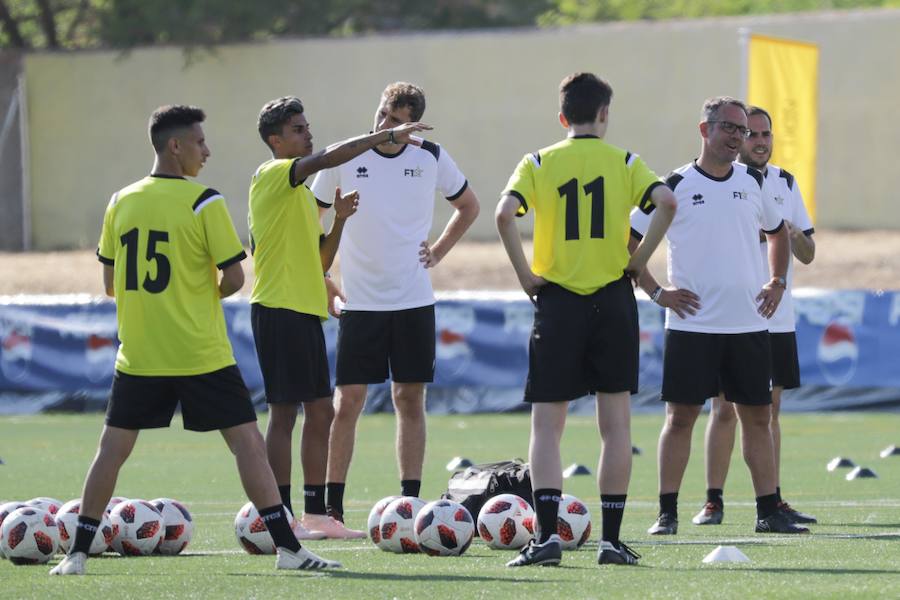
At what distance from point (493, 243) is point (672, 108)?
15.3ft

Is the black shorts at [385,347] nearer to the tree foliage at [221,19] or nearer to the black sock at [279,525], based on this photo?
the black sock at [279,525]

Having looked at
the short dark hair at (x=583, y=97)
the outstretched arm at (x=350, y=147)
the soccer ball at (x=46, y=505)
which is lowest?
the soccer ball at (x=46, y=505)

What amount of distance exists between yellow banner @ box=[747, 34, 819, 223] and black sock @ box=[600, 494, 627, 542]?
13954mm

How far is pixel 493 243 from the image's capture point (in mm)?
37125

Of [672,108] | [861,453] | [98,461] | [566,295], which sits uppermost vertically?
[672,108]

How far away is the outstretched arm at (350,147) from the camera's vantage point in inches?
311

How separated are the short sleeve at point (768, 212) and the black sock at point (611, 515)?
7.56 feet

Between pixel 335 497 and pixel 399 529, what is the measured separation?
1196 mm

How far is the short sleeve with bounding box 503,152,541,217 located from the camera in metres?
7.96

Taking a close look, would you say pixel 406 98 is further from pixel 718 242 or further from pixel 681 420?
pixel 681 420

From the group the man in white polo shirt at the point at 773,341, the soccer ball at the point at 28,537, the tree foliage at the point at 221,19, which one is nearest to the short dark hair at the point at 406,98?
the man in white polo shirt at the point at 773,341

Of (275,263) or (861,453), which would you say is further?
(861,453)

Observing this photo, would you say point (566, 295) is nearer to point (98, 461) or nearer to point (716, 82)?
point (98, 461)

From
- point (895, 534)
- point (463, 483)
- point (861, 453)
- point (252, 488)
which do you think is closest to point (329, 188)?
point (463, 483)
